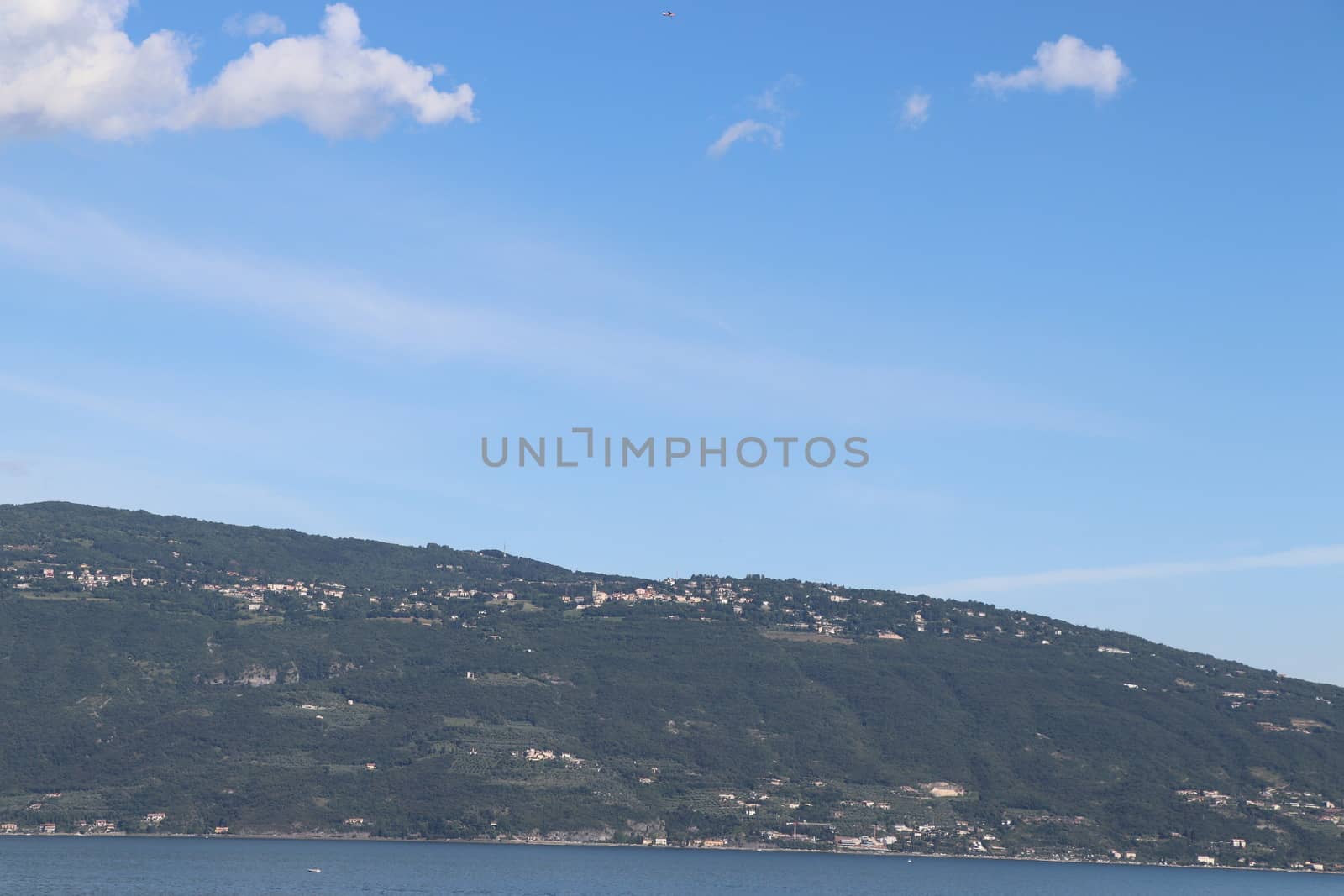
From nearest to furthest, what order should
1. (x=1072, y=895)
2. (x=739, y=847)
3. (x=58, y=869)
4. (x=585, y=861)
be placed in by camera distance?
(x=58, y=869)
(x=1072, y=895)
(x=585, y=861)
(x=739, y=847)

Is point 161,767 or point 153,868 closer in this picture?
point 153,868

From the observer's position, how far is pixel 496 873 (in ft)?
522

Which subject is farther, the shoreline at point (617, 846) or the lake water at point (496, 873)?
the shoreline at point (617, 846)

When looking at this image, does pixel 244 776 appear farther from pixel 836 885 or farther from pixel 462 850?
pixel 836 885

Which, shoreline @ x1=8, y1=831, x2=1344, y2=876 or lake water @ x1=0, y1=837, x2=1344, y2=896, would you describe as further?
shoreline @ x1=8, y1=831, x2=1344, y2=876

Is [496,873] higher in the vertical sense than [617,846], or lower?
higher

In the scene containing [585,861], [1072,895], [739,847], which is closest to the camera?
[1072,895]

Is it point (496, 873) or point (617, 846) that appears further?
point (617, 846)

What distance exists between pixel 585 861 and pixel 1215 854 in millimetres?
80959

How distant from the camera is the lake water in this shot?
452ft

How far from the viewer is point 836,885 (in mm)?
161875

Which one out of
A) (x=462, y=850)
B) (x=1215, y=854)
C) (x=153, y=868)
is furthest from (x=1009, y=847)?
(x=153, y=868)

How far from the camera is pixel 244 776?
19712cm

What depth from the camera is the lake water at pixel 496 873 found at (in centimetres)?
13775
